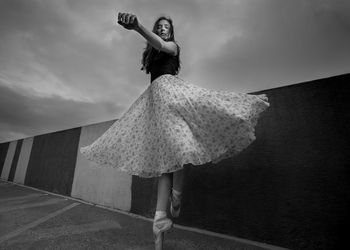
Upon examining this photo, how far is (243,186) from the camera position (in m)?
1.84

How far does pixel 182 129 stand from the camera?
1.33 metres

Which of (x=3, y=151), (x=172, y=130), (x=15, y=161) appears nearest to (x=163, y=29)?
(x=172, y=130)

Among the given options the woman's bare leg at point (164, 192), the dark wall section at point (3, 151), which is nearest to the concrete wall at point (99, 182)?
the woman's bare leg at point (164, 192)

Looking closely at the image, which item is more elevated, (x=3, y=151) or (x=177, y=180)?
(x=3, y=151)

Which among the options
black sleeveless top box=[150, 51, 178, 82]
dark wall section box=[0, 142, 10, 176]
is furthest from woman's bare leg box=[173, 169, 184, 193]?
dark wall section box=[0, 142, 10, 176]

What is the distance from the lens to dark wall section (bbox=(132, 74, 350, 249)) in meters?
1.46

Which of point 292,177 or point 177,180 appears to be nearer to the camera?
point 177,180

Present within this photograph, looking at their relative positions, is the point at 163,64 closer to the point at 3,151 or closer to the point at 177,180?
the point at 177,180

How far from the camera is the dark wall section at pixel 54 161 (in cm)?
453

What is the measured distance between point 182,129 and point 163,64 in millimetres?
655

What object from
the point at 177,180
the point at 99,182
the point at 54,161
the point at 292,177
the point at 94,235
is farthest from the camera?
the point at 54,161

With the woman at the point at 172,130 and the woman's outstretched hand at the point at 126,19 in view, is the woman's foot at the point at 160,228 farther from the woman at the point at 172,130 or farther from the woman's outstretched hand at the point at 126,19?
the woman's outstretched hand at the point at 126,19

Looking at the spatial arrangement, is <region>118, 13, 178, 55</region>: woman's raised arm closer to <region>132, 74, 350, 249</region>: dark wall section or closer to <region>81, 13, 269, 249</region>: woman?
<region>81, 13, 269, 249</region>: woman

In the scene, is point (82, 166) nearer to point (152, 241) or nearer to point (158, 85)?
point (152, 241)
